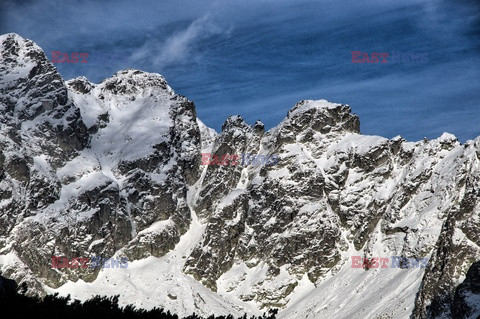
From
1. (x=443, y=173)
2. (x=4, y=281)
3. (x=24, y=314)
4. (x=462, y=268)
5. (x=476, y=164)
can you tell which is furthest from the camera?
(x=443, y=173)

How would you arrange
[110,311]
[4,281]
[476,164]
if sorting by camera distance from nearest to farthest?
[110,311], [4,281], [476,164]

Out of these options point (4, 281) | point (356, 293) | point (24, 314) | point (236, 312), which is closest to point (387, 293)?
point (356, 293)

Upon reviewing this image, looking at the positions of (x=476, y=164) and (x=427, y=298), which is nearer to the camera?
(x=427, y=298)

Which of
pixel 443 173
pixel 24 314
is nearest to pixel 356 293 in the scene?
pixel 443 173

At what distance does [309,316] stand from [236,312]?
27182mm

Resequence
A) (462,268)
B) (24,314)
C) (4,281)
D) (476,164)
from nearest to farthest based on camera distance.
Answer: (24,314) → (4,281) → (462,268) → (476,164)

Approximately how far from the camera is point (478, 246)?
131 metres

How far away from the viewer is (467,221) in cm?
13338

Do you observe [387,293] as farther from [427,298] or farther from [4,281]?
[4,281]

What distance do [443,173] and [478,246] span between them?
2572 inches

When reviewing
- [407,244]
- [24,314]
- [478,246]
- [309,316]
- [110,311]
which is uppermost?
[24,314]

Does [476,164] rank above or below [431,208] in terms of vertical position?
above

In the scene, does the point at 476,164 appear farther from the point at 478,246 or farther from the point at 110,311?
the point at 110,311

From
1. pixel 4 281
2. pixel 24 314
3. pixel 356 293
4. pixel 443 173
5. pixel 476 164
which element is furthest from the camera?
pixel 443 173
